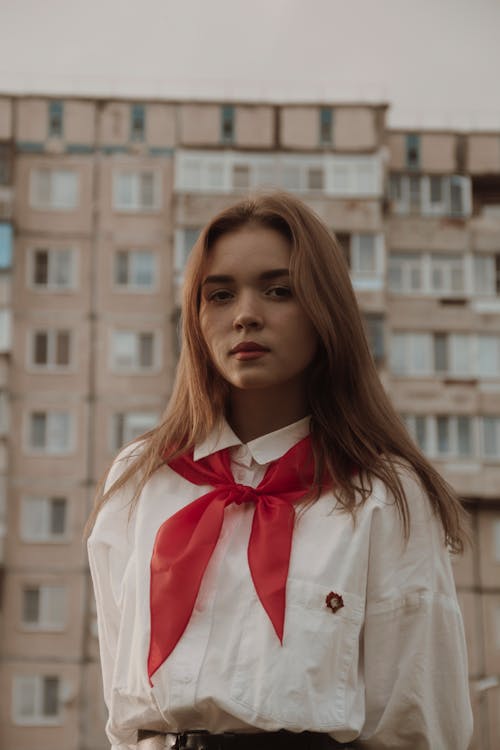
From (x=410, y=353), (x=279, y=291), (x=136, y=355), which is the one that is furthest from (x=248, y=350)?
(x=410, y=353)

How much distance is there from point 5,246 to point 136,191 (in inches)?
143

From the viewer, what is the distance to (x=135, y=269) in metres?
29.2

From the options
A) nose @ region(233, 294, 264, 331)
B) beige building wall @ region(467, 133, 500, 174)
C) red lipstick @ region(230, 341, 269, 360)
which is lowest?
red lipstick @ region(230, 341, 269, 360)

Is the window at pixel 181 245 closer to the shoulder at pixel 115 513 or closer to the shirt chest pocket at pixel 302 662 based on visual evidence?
the shoulder at pixel 115 513

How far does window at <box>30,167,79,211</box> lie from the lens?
29.3 metres

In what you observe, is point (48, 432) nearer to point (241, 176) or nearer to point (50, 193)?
point (50, 193)

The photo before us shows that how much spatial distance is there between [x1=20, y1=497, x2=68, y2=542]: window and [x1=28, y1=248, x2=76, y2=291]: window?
16.3 ft

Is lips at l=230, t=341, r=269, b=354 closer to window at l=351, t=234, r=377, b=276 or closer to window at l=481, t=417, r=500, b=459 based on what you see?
window at l=351, t=234, r=377, b=276

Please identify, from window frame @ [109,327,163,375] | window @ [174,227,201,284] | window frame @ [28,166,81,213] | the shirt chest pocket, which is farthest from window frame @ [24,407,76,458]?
the shirt chest pocket

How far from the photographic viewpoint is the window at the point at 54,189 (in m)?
29.3

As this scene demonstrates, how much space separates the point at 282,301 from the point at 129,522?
55cm

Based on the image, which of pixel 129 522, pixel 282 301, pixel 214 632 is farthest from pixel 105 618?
pixel 282 301

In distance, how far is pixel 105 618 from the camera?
2.60 m

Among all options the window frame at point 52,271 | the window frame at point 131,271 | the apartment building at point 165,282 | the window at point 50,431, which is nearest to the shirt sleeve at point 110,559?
the apartment building at point 165,282
